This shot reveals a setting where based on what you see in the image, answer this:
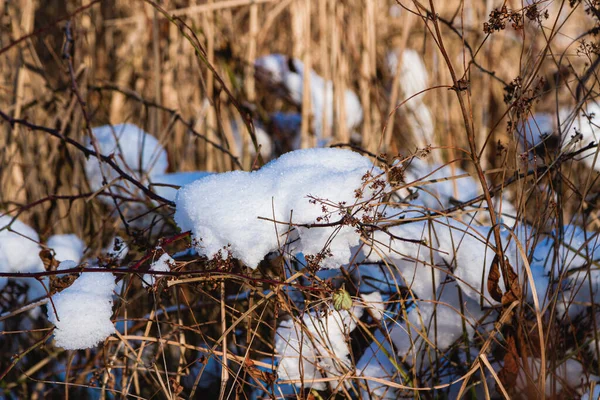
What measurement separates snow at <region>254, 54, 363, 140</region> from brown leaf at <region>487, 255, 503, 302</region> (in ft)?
4.15

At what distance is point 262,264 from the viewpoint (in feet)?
3.38

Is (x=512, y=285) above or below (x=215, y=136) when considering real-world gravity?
below

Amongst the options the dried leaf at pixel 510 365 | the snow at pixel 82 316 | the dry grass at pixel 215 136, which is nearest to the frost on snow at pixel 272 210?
the dry grass at pixel 215 136

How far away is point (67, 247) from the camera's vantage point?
4.44 feet

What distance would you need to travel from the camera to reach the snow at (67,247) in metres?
1.32

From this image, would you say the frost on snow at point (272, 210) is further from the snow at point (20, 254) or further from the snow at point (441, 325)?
the snow at point (20, 254)

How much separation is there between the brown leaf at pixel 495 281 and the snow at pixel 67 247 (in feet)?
2.94

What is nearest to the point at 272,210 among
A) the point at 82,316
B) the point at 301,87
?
the point at 82,316

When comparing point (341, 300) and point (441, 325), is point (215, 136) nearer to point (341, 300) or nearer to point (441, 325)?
point (441, 325)

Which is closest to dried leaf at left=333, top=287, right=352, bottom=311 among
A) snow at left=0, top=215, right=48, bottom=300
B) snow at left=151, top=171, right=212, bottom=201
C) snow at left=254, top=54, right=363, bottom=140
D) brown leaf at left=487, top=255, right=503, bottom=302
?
brown leaf at left=487, top=255, right=503, bottom=302

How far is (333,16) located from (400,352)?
3.90ft

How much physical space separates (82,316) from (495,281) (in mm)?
595

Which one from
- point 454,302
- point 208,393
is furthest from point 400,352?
point 208,393

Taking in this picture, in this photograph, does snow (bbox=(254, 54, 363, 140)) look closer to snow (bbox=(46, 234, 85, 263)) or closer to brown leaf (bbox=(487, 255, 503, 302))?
snow (bbox=(46, 234, 85, 263))
